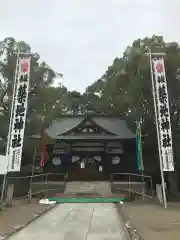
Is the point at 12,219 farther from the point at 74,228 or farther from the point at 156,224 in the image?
the point at 156,224

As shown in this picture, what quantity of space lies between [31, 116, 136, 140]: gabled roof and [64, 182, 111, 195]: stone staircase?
15.6ft

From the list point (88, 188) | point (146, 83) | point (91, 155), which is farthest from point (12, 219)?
point (91, 155)

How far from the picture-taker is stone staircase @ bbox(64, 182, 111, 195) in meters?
19.7

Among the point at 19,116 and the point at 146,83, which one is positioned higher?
the point at 146,83

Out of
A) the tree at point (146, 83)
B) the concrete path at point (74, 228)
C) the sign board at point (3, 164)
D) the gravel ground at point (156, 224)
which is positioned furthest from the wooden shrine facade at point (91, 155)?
the concrete path at point (74, 228)

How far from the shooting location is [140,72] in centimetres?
1928

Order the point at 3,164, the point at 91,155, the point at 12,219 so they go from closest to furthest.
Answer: the point at 12,219
the point at 3,164
the point at 91,155

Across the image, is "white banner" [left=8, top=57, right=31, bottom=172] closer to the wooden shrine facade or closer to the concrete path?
the concrete path

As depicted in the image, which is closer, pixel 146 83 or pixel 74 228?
pixel 74 228

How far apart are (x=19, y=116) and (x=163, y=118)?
7032 mm

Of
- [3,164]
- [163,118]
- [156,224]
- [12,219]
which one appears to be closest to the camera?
[156,224]

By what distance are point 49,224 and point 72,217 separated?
5.65 ft

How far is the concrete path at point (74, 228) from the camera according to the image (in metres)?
7.34

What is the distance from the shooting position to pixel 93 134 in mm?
26719
